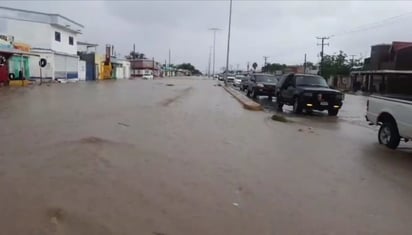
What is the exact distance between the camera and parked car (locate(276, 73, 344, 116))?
19.1 meters

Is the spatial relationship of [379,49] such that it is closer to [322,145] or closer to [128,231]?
[322,145]

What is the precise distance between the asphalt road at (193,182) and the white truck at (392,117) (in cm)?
45

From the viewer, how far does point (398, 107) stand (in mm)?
10477

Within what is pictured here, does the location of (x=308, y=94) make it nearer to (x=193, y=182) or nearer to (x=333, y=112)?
(x=333, y=112)

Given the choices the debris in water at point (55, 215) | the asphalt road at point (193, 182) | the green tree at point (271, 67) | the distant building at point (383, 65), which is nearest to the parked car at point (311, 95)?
the asphalt road at point (193, 182)

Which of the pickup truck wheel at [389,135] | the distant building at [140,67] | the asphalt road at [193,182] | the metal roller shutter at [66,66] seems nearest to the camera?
the asphalt road at [193,182]

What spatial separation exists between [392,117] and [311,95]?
8.25 meters

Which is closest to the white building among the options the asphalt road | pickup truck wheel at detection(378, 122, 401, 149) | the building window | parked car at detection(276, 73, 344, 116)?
the building window

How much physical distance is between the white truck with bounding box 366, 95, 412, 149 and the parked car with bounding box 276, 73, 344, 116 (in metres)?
6.89

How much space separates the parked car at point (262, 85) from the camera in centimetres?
3064

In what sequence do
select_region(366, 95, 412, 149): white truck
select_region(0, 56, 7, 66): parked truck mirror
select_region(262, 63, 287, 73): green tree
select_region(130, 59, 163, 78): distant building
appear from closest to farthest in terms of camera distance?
select_region(366, 95, 412, 149): white truck → select_region(0, 56, 7, 66): parked truck mirror → select_region(130, 59, 163, 78): distant building → select_region(262, 63, 287, 73): green tree

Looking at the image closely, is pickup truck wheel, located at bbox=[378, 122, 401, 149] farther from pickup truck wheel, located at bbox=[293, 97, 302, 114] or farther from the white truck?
pickup truck wheel, located at bbox=[293, 97, 302, 114]

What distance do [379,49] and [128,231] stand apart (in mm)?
58804

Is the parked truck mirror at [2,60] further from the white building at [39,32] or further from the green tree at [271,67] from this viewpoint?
the green tree at [271,67]
